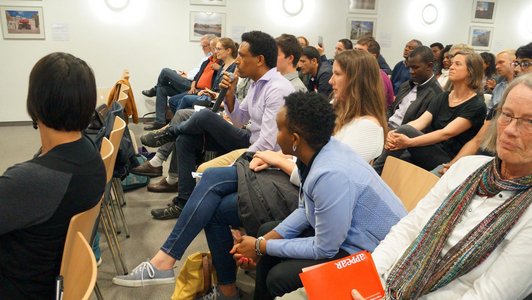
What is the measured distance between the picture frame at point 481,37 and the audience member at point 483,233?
7.42 m

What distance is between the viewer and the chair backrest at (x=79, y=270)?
925 mm

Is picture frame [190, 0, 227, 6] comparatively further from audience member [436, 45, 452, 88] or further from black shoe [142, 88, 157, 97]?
audience member [436, 45, 452, 88]

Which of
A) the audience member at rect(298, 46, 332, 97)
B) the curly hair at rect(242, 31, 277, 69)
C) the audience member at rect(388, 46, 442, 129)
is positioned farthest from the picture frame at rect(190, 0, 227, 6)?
the curly hair at rect(242, 31, 277, 69)

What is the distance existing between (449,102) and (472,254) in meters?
1.96

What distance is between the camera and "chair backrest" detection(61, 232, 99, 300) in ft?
3.03

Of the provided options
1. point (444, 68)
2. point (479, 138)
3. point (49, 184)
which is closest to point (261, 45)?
point (479, 138)

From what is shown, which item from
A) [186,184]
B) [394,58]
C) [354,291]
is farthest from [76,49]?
[354,291]

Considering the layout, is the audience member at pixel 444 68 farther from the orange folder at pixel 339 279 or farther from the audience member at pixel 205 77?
the orange folder at pixel 339 279

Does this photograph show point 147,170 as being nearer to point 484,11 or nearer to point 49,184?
point 49,184

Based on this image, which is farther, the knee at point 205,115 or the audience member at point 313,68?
the audience member at point 313,68

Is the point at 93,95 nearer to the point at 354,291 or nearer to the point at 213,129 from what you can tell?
the point at 354,291

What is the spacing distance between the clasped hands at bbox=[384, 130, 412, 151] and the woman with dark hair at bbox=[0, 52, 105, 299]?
1.85 meters

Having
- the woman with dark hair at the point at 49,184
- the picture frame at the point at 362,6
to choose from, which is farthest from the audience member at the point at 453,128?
the picture frame at the point at 362,6

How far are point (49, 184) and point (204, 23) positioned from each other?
5.68 metres
